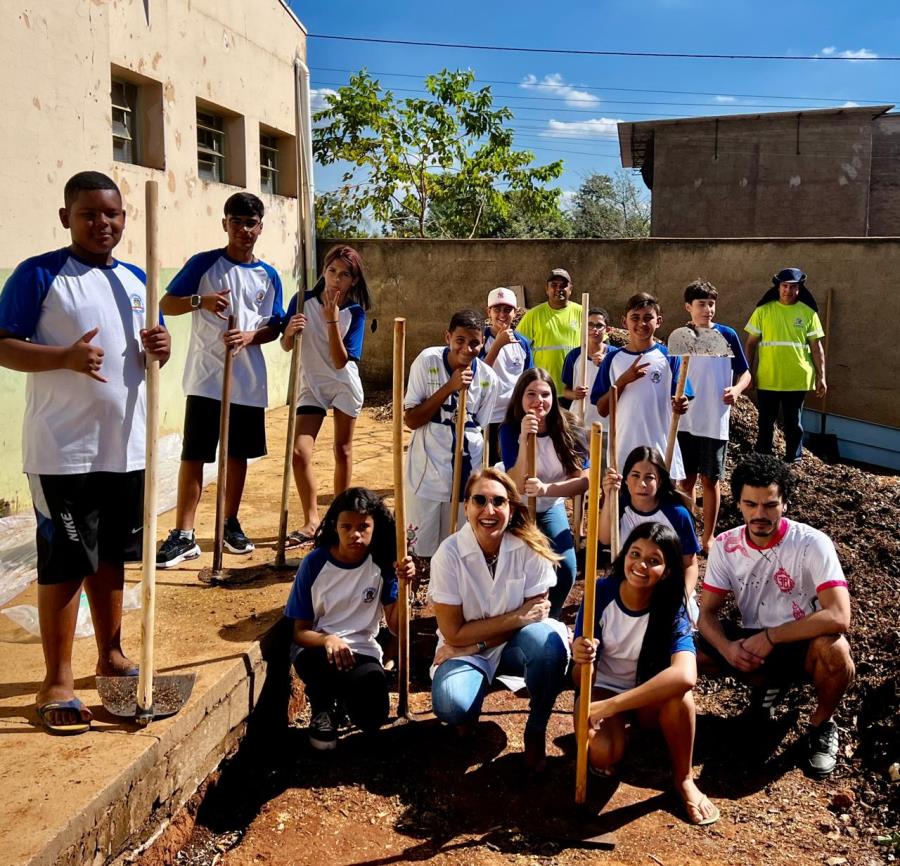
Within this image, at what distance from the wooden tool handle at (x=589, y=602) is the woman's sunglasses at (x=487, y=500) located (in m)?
0.44

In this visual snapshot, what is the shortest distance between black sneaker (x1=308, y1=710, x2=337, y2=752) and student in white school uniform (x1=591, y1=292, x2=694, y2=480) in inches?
84.2

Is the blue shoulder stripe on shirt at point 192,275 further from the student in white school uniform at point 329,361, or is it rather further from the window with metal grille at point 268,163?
the window with metal grille at point 268,163

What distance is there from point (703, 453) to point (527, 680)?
8.53ft

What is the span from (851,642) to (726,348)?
1847 mm

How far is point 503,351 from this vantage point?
5.28m

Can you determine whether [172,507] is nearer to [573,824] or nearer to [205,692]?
[205,692]

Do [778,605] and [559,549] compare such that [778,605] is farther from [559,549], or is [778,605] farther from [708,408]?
[708,408]

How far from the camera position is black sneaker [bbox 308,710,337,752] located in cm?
367

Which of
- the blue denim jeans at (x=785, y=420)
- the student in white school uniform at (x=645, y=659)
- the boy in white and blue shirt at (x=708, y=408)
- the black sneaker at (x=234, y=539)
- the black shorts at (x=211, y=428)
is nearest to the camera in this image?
the student in white school uniform at (x=645, y=659)

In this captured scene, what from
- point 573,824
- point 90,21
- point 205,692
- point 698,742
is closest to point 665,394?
point 698,742

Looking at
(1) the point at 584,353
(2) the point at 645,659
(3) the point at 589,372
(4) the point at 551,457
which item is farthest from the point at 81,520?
(3) the point at 589,372

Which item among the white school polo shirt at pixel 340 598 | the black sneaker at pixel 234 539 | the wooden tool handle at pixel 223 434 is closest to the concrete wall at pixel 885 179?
the black sneaker at pixel 234 539

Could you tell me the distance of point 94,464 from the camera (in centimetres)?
295

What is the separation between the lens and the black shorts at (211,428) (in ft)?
14.8
